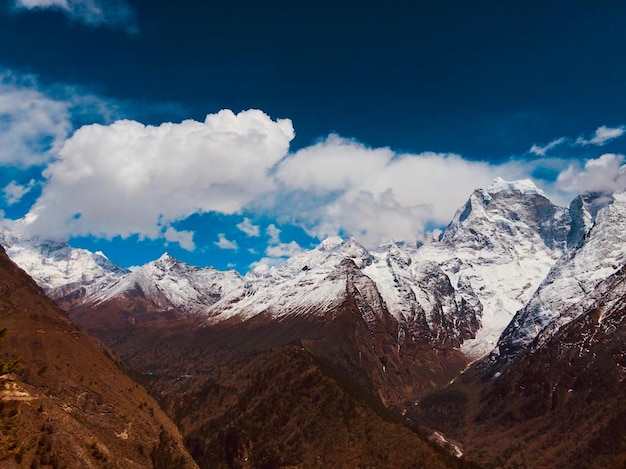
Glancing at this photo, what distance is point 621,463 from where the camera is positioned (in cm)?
10769

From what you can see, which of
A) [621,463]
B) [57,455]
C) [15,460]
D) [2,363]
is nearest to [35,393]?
[57,455]

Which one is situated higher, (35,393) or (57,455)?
(35,393)

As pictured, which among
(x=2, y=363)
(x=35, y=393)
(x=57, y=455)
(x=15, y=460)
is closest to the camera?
(x=2, y=363)

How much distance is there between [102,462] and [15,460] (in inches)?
1743

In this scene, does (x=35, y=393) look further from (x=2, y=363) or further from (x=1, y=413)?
(x=2, y=363)

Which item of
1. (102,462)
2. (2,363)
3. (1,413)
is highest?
(2,363)

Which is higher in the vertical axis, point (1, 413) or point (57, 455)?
point (1, 413)

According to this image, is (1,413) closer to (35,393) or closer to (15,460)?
(15,460)

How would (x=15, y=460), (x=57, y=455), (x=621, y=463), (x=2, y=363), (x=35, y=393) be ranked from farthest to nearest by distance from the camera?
(x=35, y=393)
(x=57, y=455)
(x=15, y=460)
(x=621, y=463)
(x=2, y=363)

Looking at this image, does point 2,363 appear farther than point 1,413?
No

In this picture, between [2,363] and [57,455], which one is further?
[57,455]

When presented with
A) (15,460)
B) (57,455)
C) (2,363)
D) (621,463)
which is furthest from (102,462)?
(621,463)

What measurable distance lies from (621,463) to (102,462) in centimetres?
15912

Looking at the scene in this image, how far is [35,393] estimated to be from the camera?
632 feet
